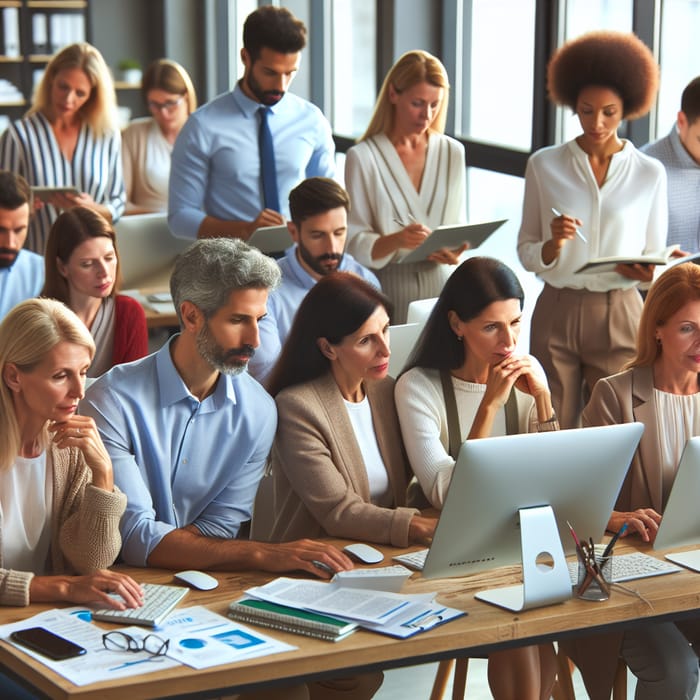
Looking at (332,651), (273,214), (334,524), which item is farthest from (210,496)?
(273,214)

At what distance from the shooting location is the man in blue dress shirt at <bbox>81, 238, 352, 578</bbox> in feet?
9.95

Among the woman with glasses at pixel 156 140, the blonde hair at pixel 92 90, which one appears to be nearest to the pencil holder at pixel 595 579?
the blonde hair at pixel 92 90

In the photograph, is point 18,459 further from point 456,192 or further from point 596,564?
point 456,192

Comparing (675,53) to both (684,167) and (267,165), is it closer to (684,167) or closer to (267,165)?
(684,167)

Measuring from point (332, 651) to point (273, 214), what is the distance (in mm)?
2574

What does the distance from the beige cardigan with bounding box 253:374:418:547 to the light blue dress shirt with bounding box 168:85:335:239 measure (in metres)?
1.78

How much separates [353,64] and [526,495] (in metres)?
6.58

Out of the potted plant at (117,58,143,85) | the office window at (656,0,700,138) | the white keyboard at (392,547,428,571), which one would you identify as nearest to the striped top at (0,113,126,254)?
the office window at (656,0,700,138)

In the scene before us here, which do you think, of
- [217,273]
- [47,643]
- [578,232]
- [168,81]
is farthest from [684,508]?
[168,81]

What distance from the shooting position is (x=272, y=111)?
500 cm

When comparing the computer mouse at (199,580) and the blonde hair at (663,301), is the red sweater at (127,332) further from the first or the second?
the blonde hair at (663,301)

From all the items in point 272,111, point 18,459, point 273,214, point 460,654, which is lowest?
point 460,654

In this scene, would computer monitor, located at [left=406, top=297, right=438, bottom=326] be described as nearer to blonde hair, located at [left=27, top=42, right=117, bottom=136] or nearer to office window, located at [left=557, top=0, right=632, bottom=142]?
office window, located at [left=557, top=0, right=632, bottom=142]

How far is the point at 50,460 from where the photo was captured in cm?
290
